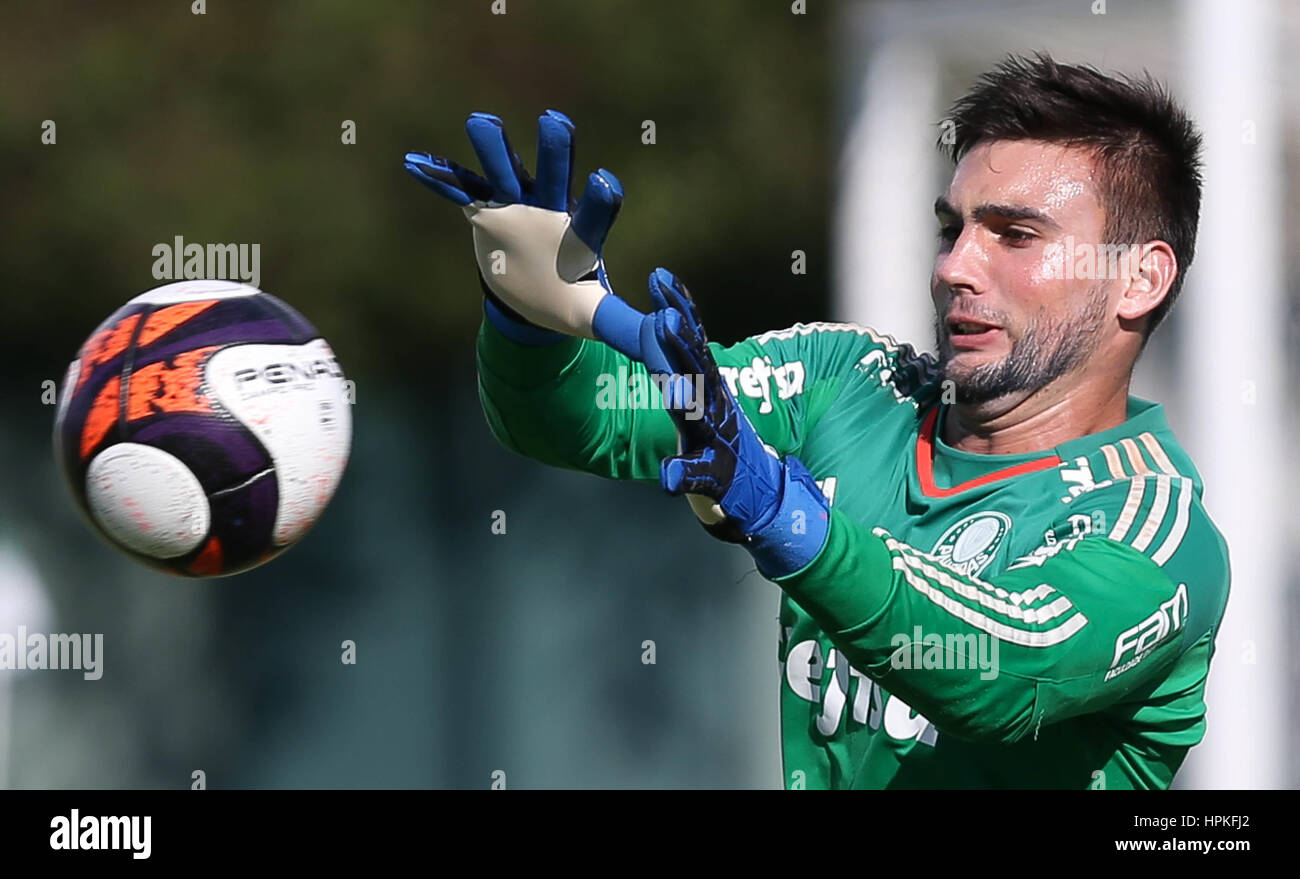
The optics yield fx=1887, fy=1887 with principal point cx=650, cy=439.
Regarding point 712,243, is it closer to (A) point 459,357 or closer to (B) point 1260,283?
(A) point 459,357

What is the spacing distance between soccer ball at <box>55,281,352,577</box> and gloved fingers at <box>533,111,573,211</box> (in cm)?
55

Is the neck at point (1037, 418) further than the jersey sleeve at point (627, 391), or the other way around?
the jersey sleeve at point (627, 391)

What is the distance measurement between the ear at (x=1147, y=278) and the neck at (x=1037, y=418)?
0.47ft

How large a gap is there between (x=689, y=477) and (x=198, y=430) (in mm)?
1078

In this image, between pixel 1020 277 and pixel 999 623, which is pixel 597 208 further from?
pixel 999 623

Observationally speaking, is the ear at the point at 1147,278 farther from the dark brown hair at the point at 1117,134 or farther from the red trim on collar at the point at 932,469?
the red trim on collar at the point at 932,469

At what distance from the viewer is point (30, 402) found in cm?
739

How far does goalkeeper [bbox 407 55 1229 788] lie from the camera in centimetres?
287

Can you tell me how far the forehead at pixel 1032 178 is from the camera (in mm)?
3383

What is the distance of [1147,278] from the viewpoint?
137 inches

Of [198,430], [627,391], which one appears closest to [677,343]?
[627,391]

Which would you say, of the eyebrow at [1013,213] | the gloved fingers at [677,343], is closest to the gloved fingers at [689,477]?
the gloved fingers at [677,343]

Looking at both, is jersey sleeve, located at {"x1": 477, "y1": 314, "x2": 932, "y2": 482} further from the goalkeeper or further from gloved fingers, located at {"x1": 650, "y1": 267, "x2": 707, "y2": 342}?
gloved fingers, located at {"x1": 650, "y1": 267, "x2": 707, "y2": 342}

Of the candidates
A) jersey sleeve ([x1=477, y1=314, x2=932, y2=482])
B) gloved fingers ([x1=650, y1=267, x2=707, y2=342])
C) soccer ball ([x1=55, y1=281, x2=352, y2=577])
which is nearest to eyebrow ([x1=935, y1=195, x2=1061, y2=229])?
jersey sleeve ([x1=477, y1=314, x2=932, y2=482])
